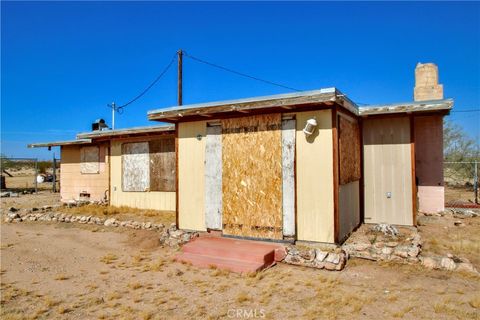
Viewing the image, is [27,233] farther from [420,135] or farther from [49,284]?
[420,135]

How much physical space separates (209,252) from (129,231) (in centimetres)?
376

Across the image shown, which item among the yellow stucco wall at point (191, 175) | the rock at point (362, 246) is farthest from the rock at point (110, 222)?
the rock at point (362, 246)

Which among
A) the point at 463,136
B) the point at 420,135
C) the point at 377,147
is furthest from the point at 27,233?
the point at 463,136

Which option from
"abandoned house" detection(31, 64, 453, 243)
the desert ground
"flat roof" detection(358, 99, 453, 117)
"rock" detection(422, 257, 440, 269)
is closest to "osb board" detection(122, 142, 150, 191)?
"abandoned house" detection(31, 64, 453, 243)

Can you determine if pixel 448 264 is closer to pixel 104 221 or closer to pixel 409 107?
pixel 409 107

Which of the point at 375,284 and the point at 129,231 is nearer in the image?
the point at 375,284

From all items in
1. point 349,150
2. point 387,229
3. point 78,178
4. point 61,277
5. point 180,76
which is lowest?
point 61,277

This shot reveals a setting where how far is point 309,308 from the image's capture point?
13.9 feet

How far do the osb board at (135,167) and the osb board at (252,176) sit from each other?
5.33 metres

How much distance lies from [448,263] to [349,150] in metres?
2.92

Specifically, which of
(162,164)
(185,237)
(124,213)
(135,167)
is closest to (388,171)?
(185,237)

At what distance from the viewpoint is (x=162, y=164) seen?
447 inches

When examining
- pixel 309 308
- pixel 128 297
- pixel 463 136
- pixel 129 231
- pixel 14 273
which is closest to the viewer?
pixel 309 308

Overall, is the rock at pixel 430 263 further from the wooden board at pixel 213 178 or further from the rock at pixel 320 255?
the wooden board at pixel 213 178
